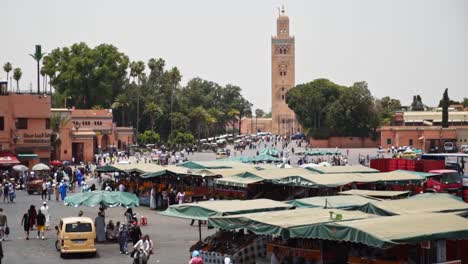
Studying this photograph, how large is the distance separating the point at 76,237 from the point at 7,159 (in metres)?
28.4

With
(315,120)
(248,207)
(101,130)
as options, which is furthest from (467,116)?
(248,207)

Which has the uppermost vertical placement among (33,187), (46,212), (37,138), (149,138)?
(37,138)

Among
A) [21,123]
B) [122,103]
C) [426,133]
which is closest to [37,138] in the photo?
[21,123]

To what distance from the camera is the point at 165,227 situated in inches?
1089

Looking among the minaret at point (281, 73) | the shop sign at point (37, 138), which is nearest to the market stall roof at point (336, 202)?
the shop sign at point (37, 138)

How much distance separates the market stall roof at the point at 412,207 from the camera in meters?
18.8

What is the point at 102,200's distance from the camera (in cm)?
2417

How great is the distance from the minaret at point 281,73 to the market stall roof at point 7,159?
121095 mm

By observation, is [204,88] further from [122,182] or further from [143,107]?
[122,182]

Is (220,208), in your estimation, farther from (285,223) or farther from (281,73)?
(281,73)

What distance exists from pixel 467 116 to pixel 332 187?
3255 inches

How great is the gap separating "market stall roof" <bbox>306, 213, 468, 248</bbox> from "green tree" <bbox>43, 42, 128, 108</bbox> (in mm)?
83668

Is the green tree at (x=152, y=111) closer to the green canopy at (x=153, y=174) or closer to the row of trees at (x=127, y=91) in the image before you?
the row of trees at (x=127, y=91)

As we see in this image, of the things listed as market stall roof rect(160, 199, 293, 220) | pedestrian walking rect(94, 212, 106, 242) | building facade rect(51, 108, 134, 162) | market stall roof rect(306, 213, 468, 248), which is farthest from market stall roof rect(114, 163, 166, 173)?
building facade rect(51, 108, 134, 162)
